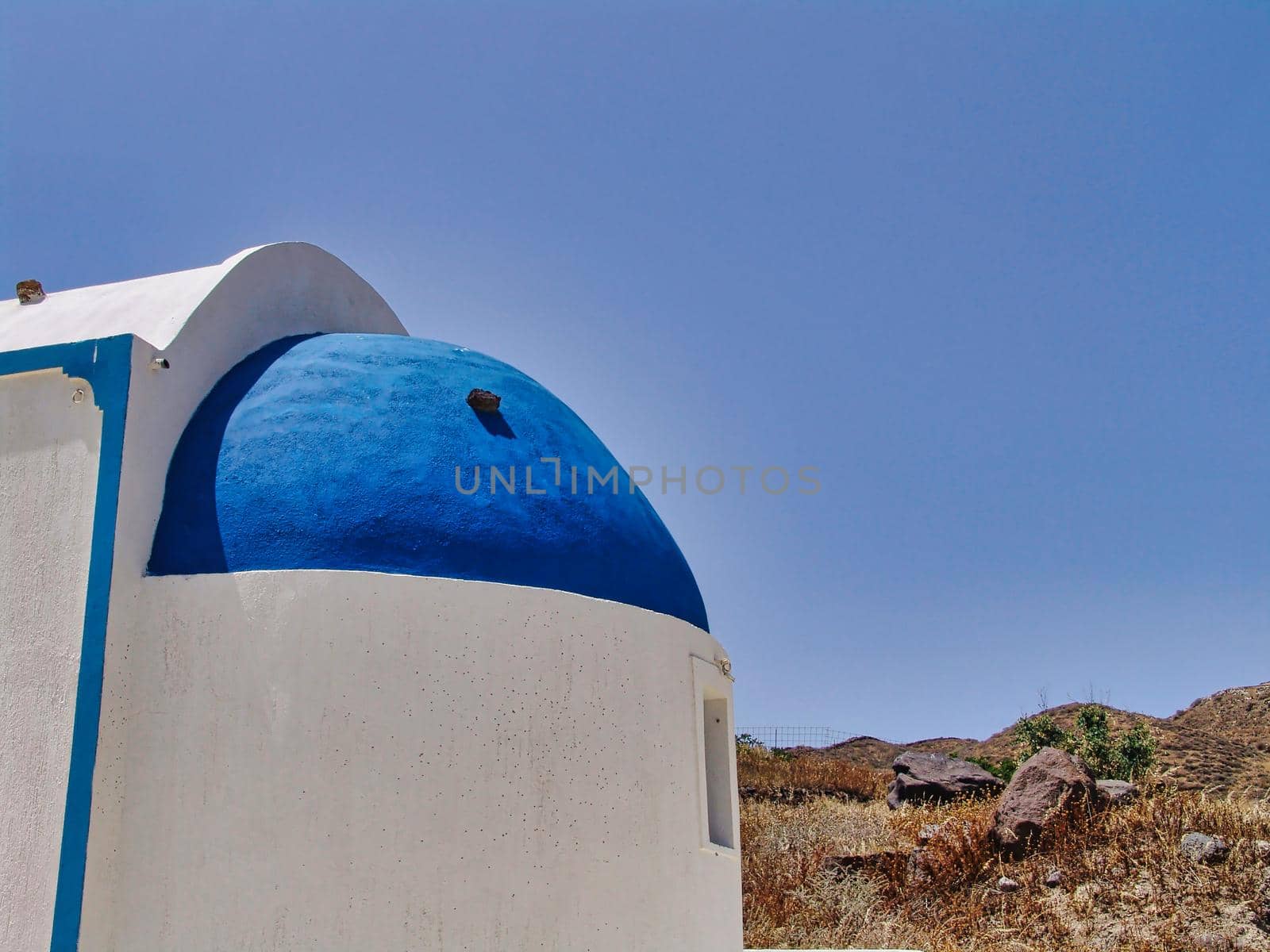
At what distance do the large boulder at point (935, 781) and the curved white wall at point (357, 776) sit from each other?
14.7m

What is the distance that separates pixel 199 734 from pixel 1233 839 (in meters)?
11.9

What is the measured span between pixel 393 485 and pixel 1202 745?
24.4 meters

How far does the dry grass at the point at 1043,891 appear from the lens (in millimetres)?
12078

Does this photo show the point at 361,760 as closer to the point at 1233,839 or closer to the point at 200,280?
the point at 200,280

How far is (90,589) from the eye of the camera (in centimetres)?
579

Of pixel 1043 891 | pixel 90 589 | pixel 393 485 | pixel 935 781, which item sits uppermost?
pixel 393 485

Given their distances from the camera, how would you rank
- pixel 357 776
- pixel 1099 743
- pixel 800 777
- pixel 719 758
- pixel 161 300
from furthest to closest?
pixel 800 777 < pixel 1099 743 < pixel 719 758 < pixel 161 300 < pixel 357 776

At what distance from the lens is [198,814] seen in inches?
219

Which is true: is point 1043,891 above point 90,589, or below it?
below

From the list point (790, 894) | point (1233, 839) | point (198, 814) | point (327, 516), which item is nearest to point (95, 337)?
point (327, 516)

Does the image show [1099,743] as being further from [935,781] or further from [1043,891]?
[1043,891]

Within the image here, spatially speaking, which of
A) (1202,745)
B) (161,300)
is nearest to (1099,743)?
(1202,745)

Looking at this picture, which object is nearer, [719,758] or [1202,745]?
[719,758]

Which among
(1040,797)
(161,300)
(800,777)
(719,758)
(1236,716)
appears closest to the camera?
(161,300)
